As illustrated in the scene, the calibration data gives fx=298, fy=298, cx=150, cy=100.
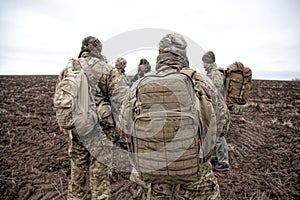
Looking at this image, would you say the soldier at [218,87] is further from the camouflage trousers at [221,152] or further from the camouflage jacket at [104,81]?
the camouflage jacket at [104,81]

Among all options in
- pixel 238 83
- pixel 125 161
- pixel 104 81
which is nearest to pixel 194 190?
pixel 104 81

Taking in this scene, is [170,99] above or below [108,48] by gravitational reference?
below

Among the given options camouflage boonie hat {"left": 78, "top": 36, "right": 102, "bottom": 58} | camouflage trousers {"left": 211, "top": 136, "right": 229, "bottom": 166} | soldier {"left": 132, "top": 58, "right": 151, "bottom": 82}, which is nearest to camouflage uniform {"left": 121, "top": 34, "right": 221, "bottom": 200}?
camouflage boonie hat {"left": 78, "top": 36, "right": 102, "bottom": 58}

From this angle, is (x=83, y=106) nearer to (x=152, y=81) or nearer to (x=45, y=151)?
(x=152, y=81)

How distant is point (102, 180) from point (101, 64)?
1.29 metres

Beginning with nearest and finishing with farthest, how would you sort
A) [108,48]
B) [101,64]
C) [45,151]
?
[101,64] → [108,48] → [45,151]

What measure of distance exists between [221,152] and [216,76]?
1454mm

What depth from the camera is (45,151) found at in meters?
6.49

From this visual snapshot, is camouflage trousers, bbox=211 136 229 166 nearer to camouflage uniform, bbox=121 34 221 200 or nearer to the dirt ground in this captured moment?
the dirt ground

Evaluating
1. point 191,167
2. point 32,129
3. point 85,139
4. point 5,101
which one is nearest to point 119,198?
point 85,139

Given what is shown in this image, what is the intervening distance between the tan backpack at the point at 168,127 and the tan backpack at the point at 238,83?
239 cm

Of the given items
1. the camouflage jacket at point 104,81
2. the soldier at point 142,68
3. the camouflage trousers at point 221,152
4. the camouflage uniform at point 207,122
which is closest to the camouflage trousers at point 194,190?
the camouflage uniform at point 207,122

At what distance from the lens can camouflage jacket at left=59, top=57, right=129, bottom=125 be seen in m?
3.11

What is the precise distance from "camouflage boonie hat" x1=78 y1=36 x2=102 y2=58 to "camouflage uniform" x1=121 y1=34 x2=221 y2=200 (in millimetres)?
1154
